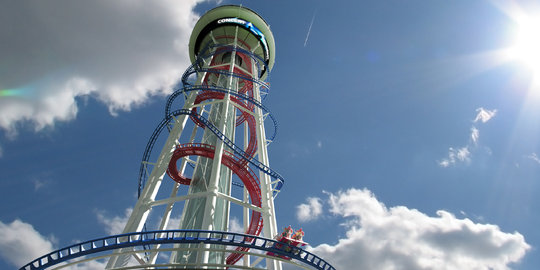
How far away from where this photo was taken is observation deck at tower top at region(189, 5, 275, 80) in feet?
122

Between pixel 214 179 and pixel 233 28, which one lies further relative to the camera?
pixel 233 28

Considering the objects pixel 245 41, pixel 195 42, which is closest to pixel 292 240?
pixel 245 41

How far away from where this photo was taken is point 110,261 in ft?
54.9

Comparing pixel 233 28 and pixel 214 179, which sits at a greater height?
pixel 233 28

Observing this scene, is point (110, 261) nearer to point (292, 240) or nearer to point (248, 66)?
point (292, 240)

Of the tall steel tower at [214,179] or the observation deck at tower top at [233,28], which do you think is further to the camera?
the observation deck at tower top at [233,28]

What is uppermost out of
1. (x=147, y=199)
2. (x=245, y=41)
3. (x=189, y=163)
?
(x=245, y=41)

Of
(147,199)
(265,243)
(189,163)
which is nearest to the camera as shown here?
(265,243)

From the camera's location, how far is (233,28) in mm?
37000

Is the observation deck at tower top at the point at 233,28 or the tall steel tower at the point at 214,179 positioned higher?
the observation deck at tower top at the point at 233,28

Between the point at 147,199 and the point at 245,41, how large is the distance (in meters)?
24.1

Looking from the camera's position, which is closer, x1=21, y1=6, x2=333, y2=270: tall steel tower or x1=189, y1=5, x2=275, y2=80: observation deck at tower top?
x1=21, y1=6, x2=333, y2=270: tall steel tower

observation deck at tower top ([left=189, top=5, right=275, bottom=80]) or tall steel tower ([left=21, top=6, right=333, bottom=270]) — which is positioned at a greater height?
observation deck at tower top ([left=189, top=5, right=275, bottom=80])

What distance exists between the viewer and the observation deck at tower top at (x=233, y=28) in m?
37.1
